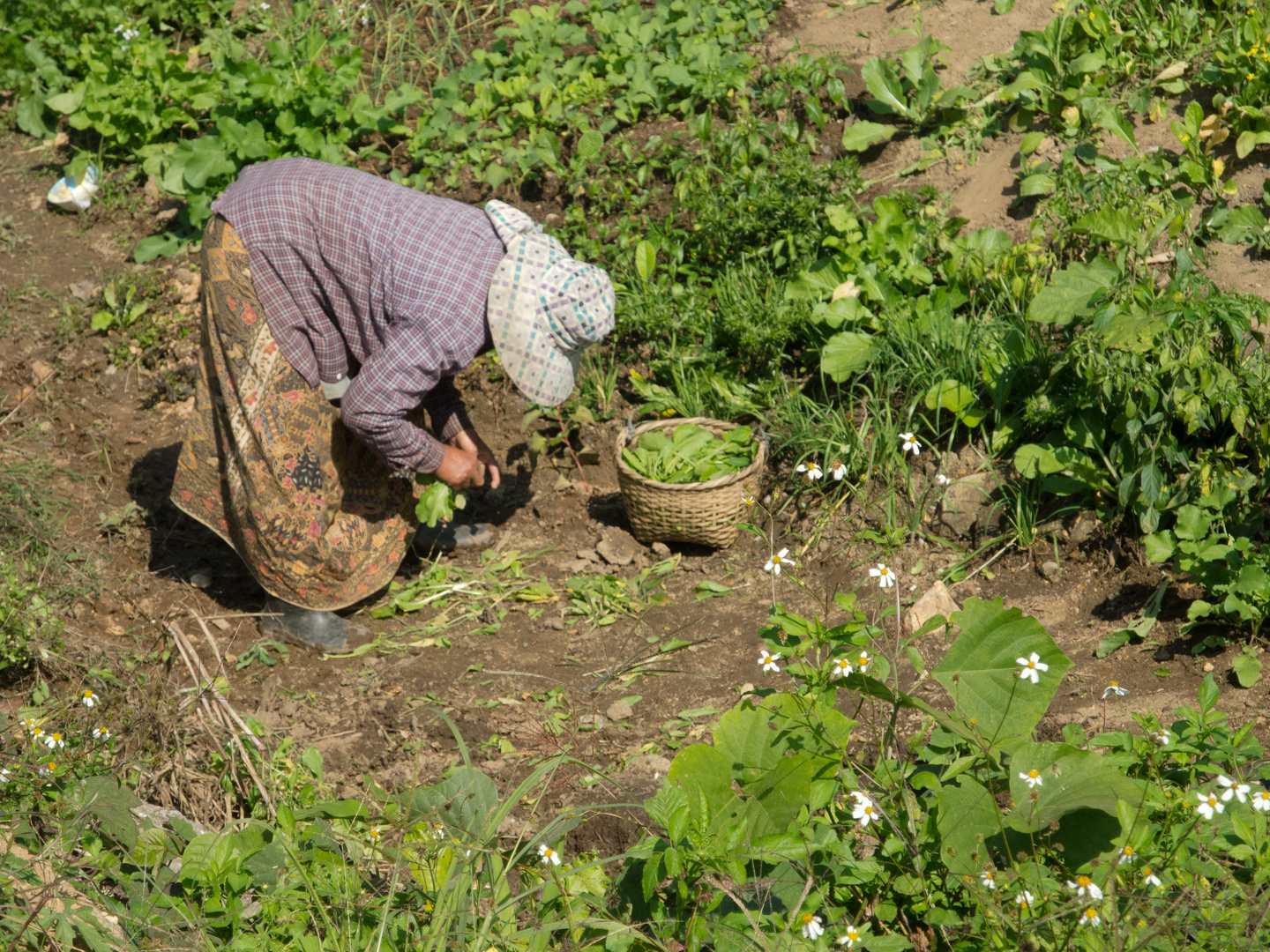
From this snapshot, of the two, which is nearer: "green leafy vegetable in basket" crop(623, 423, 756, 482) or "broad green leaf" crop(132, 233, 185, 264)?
"green leafy vegetable in basket" crop(623, 423, 756, 482)

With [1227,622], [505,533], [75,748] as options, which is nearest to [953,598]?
[1227,622]

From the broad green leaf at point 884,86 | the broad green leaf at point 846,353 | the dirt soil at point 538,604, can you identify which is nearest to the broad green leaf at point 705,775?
the dirt soil at point 538,604

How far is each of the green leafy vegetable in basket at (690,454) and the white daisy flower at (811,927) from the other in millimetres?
2214

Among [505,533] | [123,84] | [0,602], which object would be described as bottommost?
[505,533]

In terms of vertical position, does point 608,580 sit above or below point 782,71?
below

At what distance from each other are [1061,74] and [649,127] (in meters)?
1.86

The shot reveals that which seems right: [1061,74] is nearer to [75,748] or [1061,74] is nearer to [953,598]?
[953,598]

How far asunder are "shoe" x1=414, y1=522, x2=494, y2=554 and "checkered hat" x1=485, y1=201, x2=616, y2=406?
1308 millimetres

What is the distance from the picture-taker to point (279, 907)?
6.31 feet

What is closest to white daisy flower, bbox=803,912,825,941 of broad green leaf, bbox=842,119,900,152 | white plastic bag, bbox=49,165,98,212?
broad green leaf, bbox=842,119,900,152

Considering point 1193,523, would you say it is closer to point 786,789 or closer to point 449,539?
point 786,789

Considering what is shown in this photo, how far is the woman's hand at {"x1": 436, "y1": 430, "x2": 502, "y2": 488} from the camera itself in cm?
338

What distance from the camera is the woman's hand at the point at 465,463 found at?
3.38m

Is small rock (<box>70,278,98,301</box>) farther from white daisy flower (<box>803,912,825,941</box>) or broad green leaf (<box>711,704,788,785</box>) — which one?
white daisy flower (<box>803,912,825,941</box>)
